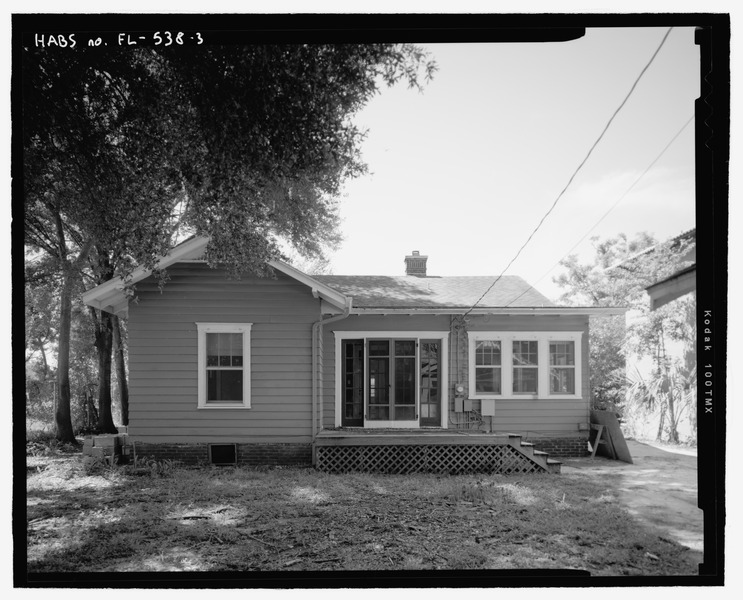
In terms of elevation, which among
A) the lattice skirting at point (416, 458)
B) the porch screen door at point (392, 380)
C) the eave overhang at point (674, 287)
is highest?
the eave overhang at point (674, 287)

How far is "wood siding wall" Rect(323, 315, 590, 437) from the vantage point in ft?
30.1

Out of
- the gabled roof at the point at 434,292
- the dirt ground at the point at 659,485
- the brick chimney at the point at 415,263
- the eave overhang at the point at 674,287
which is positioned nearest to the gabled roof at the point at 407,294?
the gabled roof at the point at 434,292

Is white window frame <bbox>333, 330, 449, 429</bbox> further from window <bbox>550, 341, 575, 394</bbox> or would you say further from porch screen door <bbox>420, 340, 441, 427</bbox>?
window <bbox>550, 341, 575, 394</bbox>

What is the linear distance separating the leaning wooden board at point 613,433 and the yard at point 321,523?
1469 mm

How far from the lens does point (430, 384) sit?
9.77 metres

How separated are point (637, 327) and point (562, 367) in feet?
8.63

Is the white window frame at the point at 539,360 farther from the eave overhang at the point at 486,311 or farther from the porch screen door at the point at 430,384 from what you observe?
the porch screen door at the point at 430,384

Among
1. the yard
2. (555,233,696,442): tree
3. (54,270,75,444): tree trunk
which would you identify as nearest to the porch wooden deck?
the yard

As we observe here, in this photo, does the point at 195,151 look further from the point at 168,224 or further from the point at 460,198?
the point at 460,198

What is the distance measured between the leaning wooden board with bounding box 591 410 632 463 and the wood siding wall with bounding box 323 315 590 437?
15.7 inches

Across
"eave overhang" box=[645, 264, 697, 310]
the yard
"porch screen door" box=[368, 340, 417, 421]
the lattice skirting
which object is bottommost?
the lattice skirting

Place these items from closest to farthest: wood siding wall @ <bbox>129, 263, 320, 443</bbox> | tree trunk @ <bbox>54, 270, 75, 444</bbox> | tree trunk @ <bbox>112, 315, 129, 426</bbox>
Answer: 1. tree trunk @ <bbox>54, 270, 75, 444</bbox>
2. wood siding wall @ <bbox>129, 263, 320, 443</bbox>
3. tree trunk @ <bbox>112, 315, 129, 426</bbox>

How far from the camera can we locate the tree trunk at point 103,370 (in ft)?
31.2

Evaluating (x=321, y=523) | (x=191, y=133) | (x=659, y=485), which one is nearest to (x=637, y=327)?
(x=659, y=485)
